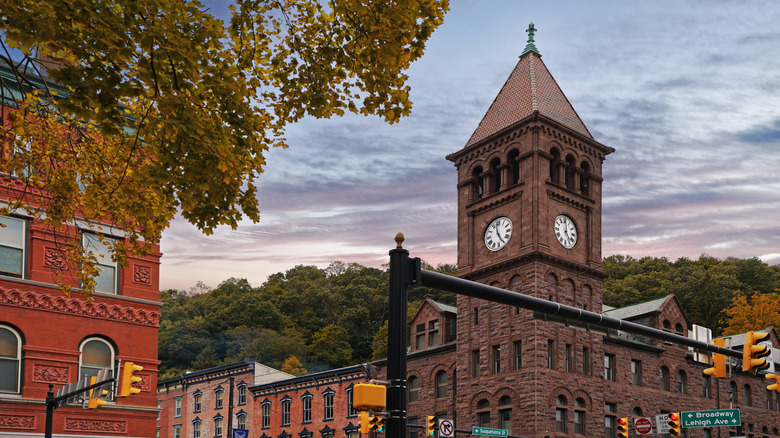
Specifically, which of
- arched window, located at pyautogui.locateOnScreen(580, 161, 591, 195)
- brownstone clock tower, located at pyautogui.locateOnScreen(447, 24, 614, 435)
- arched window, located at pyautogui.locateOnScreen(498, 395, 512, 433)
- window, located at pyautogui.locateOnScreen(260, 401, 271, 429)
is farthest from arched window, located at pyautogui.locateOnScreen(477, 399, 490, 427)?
window, located at pyautogui.locateOnScreen(260, 401, 271, 429)

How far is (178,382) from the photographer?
69750 mm

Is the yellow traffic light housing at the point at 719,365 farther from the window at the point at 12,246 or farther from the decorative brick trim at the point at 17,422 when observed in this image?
the window at the point at 12,246

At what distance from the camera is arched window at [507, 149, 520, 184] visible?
51094mm

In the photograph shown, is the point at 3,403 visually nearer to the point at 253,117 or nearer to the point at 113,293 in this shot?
the point at 113,293

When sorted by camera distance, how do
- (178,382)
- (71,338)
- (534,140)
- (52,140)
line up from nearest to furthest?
(52,140)
(71,338)
(534,140)
(178,382)

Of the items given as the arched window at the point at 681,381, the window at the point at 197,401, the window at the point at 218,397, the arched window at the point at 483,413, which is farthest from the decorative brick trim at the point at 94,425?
the window at the point at 197,401

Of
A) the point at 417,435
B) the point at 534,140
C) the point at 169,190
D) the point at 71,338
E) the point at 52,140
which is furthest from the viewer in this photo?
the point at 417,435

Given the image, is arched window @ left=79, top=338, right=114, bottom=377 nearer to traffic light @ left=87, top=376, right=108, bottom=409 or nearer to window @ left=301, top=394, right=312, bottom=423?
traffic light @ left=87, top=376, right=108, bottom=409

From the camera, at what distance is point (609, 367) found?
49.7 meters

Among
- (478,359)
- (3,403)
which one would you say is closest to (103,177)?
(3,403)

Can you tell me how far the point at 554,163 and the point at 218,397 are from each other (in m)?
33.9

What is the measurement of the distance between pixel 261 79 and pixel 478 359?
39565 mm

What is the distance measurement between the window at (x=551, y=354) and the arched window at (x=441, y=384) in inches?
322

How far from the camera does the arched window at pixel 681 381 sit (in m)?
53.1
